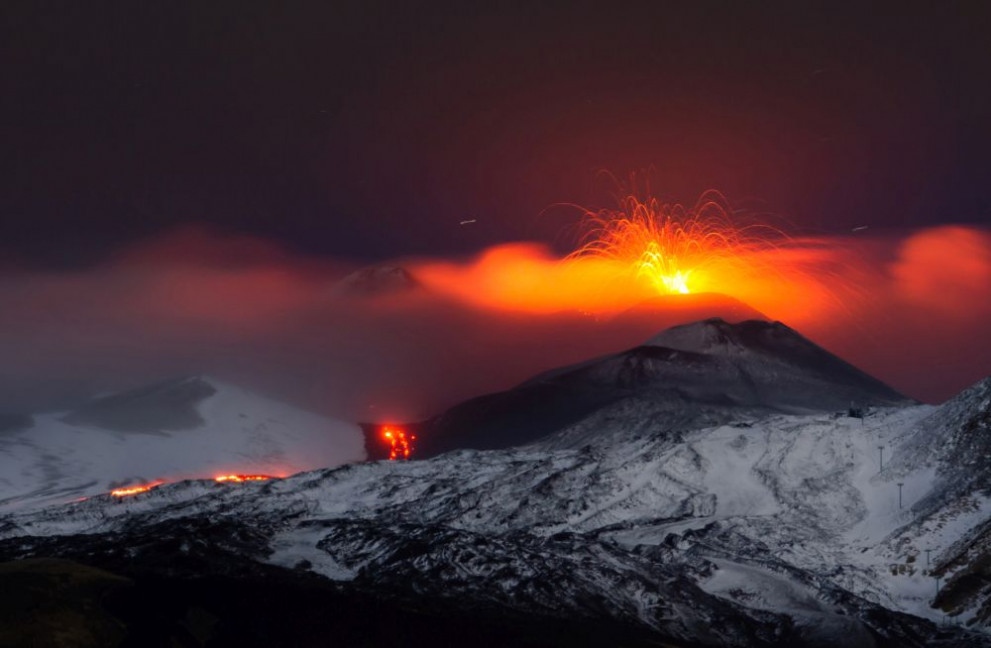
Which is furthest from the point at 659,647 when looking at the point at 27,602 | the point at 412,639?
the point at 27,602

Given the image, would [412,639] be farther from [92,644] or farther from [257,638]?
[92,644]

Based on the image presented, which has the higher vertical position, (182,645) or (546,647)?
(182,645)

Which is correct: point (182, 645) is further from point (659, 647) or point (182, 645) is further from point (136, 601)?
point (659, 647)

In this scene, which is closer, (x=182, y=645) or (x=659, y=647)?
(x=182, y=645)

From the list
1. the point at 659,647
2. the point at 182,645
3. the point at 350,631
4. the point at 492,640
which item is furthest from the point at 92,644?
the point at 659,647

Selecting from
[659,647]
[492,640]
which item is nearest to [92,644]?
[492,640]

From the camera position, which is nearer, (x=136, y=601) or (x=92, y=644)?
(x=92, y=644)

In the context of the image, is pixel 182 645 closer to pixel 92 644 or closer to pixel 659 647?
pixel 92 644

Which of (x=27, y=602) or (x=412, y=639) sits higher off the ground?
(x=27, y=602)
